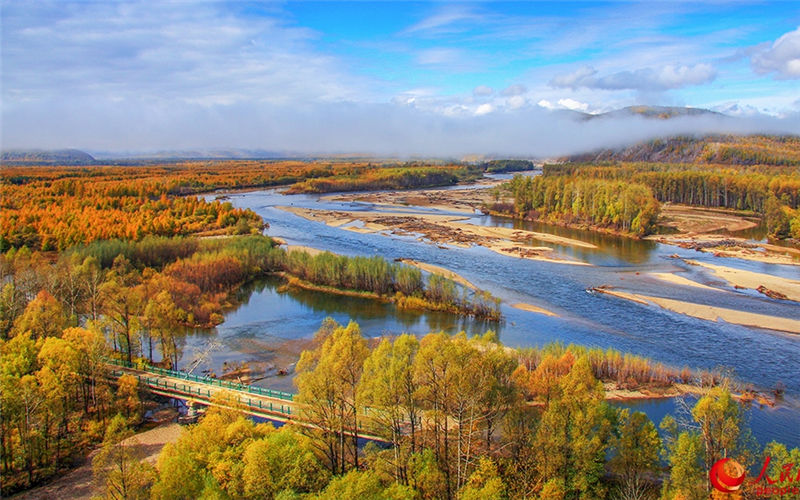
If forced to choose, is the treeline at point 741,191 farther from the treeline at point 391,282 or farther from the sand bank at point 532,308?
the treeline at point 391,282

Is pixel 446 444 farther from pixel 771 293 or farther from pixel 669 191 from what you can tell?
pixel 669 191

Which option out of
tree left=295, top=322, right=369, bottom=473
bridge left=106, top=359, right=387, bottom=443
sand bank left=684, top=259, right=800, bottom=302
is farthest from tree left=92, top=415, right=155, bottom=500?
sand bank left=684, top=259, right=800, bottom=302

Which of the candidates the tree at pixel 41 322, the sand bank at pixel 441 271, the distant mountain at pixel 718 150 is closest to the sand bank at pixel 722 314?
the sand bank at pixel 441 271

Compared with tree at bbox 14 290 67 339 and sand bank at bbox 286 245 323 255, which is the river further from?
tree at bbox 14 290 67 339

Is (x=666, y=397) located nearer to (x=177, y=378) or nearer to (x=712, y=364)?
(x=712, y=364)

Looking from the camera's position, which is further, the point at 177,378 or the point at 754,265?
the point at 754,265

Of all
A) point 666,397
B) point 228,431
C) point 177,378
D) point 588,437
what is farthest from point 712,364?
point 177,378
